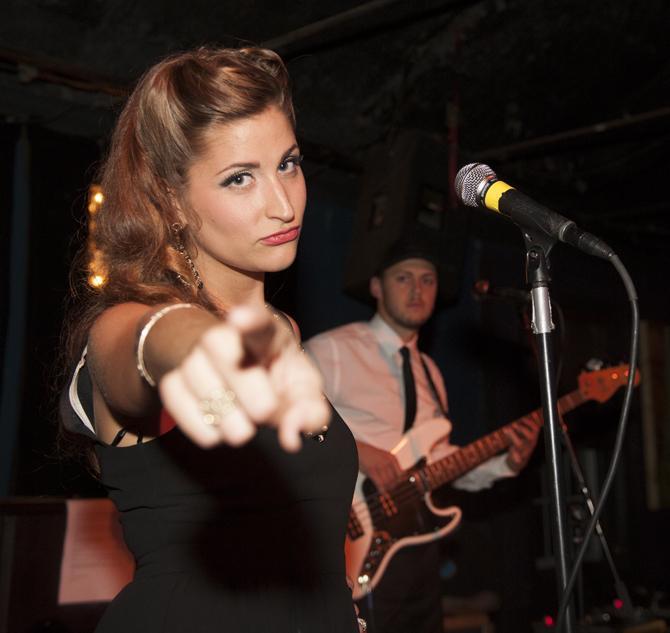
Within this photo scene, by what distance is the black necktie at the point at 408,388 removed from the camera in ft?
13.2

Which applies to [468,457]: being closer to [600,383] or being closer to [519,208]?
[600,383]

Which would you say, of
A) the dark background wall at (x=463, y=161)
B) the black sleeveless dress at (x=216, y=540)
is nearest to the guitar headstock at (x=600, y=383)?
the dark background wall at (x=463, y=161)

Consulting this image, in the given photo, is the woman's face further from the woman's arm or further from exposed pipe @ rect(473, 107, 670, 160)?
exposed pipe @ rect(473, 107, 670, 160)

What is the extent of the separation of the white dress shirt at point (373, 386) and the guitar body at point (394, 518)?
5.3 inches

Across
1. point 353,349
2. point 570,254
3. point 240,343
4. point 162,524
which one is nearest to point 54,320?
point 353,349

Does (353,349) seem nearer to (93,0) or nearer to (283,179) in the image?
(93,0)

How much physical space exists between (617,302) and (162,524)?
629 cm

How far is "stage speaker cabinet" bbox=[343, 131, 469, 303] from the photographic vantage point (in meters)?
4.56

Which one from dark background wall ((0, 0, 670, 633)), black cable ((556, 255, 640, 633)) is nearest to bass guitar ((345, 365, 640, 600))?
dark background wall ((0, 0, 670, 633))

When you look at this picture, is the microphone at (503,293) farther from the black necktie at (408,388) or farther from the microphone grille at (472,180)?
the microphone grille at (472,180)

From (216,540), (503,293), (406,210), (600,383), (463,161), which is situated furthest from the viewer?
(463,161)

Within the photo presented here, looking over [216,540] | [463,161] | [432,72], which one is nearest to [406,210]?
[463,161]

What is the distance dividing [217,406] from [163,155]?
88cm

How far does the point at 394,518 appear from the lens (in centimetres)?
366
